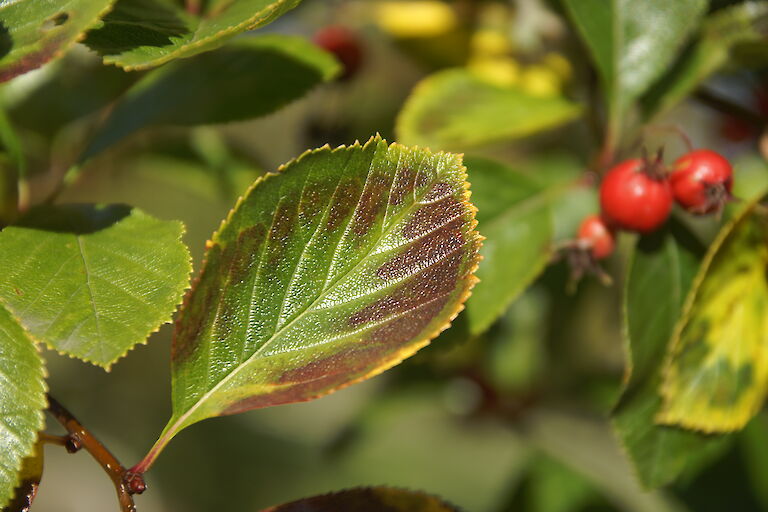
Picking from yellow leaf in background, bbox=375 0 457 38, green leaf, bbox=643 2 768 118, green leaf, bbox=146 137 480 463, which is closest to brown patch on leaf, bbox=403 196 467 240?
green leaf, bbox=146 137 480 463

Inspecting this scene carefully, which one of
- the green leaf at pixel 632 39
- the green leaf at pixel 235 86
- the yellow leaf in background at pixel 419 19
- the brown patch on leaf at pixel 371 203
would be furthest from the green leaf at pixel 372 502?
the yellow leaf in background at pixel 419 19

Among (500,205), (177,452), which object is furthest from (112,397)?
(500,205)

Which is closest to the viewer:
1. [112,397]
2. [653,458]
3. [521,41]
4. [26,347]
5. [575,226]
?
[26,347]

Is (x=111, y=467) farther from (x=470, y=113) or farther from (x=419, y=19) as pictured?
(x=419, y=19)

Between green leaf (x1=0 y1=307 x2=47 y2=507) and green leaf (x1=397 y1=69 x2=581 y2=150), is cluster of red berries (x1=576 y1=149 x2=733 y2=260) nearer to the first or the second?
green leaf (x1=397 y1=69 x2=581 y2=150)

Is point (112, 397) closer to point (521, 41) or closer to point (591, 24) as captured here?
point (521, 41)
